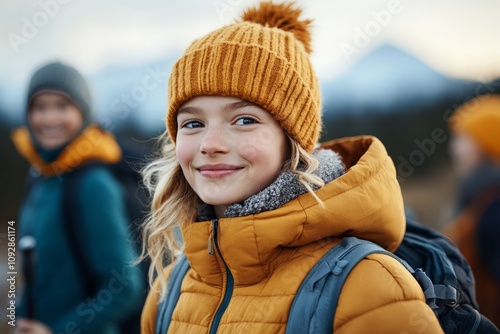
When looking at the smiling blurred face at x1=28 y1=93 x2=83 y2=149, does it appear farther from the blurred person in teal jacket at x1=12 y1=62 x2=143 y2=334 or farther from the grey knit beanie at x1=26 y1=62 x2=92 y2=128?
the blurred person in teal jacket at x1=12 y1=62 x2=143 y2=334

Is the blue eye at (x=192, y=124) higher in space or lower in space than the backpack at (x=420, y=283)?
higher

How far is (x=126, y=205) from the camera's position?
294cm

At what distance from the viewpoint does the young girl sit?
54.2 inches

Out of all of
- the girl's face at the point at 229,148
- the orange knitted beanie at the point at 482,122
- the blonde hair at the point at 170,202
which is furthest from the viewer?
the orange knitted beanie at the point at 482,122

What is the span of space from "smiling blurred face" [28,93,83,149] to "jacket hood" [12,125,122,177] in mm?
72

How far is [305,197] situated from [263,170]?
16 cm

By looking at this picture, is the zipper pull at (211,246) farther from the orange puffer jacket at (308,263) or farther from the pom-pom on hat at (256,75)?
the pom-pom on hat at (256,75)

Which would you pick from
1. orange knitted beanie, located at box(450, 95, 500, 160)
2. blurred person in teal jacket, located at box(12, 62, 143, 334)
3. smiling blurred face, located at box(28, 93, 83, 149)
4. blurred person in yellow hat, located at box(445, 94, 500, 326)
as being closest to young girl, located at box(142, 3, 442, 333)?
blurred person in teal jacket, located at box(12, 62, 143, 334)

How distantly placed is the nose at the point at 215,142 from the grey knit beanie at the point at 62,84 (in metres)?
1.88

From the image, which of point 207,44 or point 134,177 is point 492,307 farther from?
point 207,44

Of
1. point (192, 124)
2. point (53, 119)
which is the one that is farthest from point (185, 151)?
point (53, 119)

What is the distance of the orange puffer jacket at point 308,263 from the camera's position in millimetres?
1323

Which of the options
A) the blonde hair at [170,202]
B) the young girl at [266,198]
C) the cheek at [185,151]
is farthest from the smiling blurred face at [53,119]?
the cheek at [185,151]

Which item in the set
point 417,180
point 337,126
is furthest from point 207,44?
point 417,180
